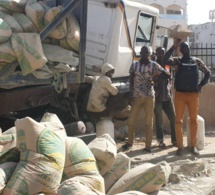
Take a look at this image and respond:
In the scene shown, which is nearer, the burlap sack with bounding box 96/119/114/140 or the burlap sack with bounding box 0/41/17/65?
the burlap sack with bounding box 0/41/17/65

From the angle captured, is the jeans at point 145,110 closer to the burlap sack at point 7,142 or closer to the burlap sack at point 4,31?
the burlap sack at point 4,31

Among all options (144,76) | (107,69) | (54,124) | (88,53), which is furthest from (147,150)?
(54,124)

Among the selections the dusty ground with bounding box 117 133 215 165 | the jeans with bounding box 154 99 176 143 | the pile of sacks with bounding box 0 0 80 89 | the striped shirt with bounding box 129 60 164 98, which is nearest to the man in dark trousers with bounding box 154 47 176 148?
the jeans with bounding box 154 99 176 143

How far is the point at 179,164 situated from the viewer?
5824 millimetres

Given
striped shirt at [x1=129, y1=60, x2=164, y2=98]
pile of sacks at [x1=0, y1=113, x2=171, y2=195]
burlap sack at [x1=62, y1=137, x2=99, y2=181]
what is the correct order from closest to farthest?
pile of sacks at [x1=0, y1=113, x2=171, y2=195], burlap sack at [x1=62, y1=137, x2=99, y2=181], striped shirt at [x1=129, y1=60, x2=164, y2=98]

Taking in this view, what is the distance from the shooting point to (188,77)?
21.2 ft

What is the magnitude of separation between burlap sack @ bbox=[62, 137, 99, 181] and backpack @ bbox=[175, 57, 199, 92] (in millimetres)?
3099

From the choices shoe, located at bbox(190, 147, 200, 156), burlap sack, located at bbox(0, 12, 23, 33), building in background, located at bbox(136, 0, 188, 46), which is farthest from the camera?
building in background, located at bbox(136, 0, 188, 46)

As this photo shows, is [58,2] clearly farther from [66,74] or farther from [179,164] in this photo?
[179,164]

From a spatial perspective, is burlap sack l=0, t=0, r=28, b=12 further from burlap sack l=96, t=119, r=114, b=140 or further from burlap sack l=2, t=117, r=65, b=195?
burlap sack l=2, t=117, r=65, b=195

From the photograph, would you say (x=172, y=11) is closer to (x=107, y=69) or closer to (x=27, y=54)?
(x=107, y=69)

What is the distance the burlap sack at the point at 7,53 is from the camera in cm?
502

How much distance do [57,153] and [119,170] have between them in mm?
1086

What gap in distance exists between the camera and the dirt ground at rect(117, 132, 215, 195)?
4918 mm
